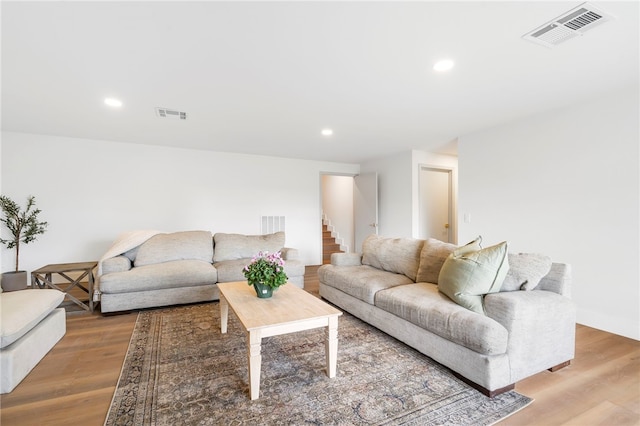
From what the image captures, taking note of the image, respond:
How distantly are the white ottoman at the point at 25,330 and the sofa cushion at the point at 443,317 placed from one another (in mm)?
2658

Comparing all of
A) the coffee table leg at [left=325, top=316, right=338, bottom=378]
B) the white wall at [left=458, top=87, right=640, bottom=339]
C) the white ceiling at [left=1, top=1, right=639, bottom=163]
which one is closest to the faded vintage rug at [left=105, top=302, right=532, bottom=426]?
the coffee table leg at [left=325, top=316, right=338, bottom=378]

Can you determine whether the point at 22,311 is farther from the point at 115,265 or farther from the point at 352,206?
the point at 352,206

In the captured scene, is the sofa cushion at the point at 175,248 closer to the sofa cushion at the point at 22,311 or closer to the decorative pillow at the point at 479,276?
the sofa cushion at the point at 22,311

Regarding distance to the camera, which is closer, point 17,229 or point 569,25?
point 569,25

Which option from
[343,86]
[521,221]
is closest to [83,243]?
[343,86]

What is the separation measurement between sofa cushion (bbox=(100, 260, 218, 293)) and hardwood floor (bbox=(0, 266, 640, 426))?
0.61 meters

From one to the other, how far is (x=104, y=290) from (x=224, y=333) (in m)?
1.55

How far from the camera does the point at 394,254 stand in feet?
10.7

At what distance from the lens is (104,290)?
310 centimetres

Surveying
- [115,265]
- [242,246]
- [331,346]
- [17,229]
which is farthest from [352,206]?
[17,229]

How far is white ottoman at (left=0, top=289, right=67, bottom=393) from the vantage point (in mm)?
1830

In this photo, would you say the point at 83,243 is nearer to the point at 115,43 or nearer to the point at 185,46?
the point at 115,43

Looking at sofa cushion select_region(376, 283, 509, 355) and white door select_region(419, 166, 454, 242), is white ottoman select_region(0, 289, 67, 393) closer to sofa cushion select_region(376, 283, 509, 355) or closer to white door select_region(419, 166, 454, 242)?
sofa cushion select_region(376, 283, 509, 355)

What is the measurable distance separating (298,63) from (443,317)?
84.5 inches
